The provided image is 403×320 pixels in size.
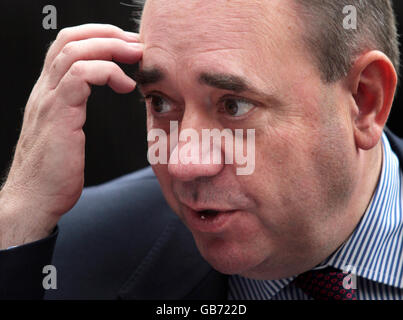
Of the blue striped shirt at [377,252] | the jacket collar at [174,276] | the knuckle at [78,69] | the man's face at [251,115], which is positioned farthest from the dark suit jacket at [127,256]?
the knuckle at [78,69]

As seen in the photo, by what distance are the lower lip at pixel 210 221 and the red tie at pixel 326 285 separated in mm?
368

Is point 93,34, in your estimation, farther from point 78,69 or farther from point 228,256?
point 228,256

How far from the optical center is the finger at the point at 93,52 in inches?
57.5

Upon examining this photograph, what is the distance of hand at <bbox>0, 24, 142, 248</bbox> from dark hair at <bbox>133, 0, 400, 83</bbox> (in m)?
0.45

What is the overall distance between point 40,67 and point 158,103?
136cm

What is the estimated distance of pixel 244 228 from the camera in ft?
4.59

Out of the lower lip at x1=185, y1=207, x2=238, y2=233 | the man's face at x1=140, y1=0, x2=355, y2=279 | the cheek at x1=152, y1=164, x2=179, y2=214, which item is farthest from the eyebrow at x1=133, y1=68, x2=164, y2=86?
the lower lip at x1=185, y1=207, x2=238, y2=233

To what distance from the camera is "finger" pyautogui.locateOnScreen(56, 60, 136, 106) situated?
1478 mm

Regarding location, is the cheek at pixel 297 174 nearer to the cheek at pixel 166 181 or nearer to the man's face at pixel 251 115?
the man's face at pixel 251 115

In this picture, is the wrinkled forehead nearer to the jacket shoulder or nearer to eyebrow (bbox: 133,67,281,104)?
eyebrow (bbox: 133,67,281,104)

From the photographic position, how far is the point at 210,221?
1.41 meters

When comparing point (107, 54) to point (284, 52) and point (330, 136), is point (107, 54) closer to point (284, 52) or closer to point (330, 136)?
point (284, 52)

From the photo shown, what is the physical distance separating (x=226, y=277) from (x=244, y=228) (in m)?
0.46

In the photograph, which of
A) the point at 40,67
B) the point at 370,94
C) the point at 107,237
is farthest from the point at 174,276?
the point at 40,67
